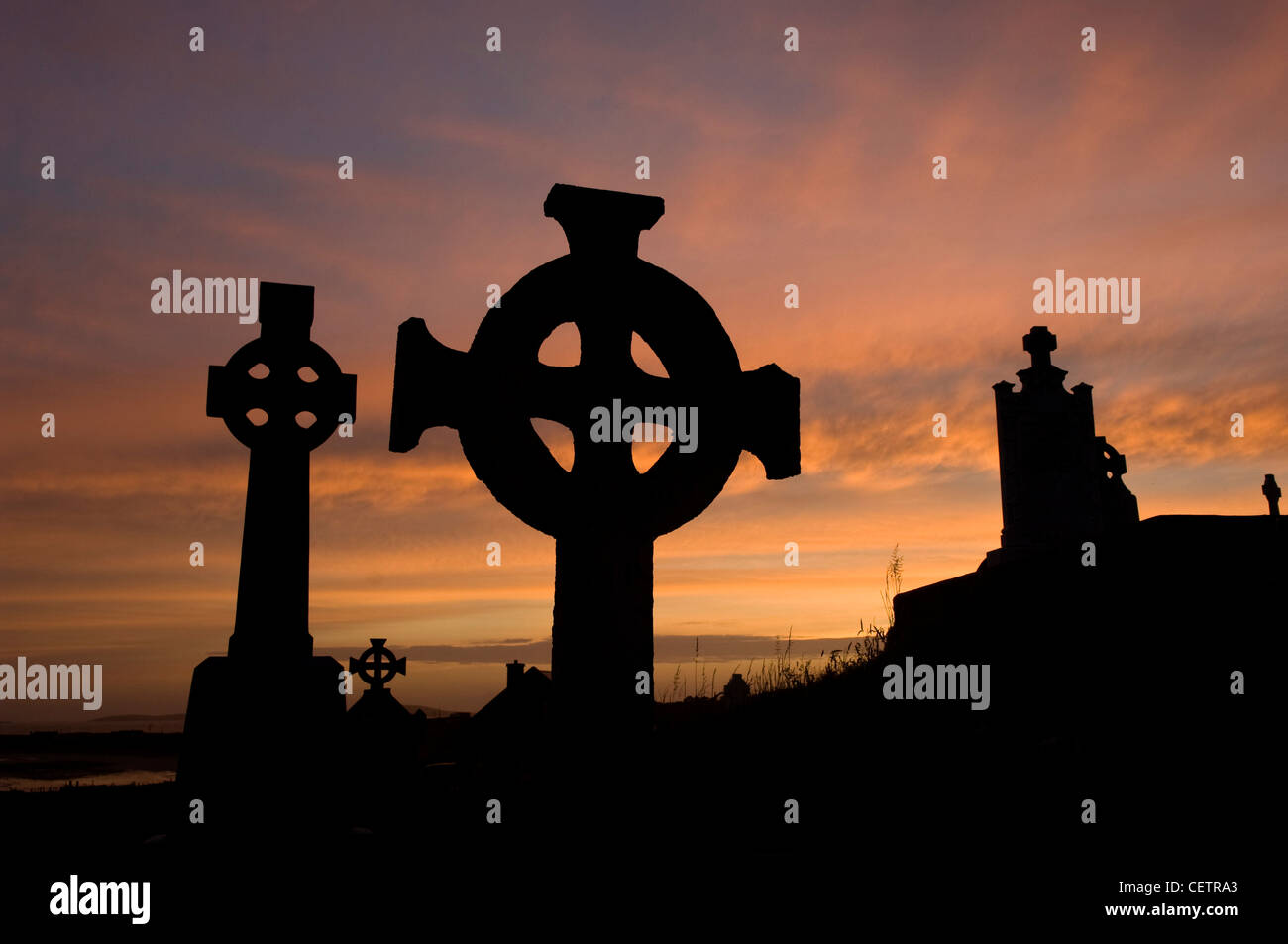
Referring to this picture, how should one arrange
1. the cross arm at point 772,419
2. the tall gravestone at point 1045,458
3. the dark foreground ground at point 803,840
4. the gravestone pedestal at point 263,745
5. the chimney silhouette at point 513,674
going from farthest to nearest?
the tall gravestone at point 1045,458 → the chimney silhouette at point 513,674 → the gravestone pedestal at point 263,745 → the cross arm at point 772,419 → the dark foreground ground at point 803,840

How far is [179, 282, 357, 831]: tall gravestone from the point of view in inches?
251

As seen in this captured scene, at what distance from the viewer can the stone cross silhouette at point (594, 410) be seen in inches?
183

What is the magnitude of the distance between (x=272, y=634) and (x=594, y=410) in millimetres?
3612

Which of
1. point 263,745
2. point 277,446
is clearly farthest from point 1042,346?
point 263,745

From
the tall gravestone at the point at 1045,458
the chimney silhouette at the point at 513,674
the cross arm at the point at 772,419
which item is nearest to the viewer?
the cross arm at the point at 772,419

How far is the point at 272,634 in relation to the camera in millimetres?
7133

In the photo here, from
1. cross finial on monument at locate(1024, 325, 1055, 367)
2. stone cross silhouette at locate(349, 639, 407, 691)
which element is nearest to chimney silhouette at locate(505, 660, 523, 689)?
stone cross silhouette at locate(349, 639, 407, 691)

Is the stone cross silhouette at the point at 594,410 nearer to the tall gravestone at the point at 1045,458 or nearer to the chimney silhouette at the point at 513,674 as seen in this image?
the chimney silhouette at the point at 513,674

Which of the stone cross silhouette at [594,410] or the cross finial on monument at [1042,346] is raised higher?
the cross finial on monument at [1042,346]

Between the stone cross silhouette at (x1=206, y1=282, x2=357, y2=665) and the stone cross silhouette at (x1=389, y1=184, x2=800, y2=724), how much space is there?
3081 millimetres

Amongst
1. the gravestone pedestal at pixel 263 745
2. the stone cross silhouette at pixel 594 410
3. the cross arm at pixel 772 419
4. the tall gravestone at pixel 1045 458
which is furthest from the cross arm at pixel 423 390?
the tall gravestone at pixel 1045 458

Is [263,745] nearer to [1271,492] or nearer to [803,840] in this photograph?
[803,840]

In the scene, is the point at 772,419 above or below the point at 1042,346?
below
